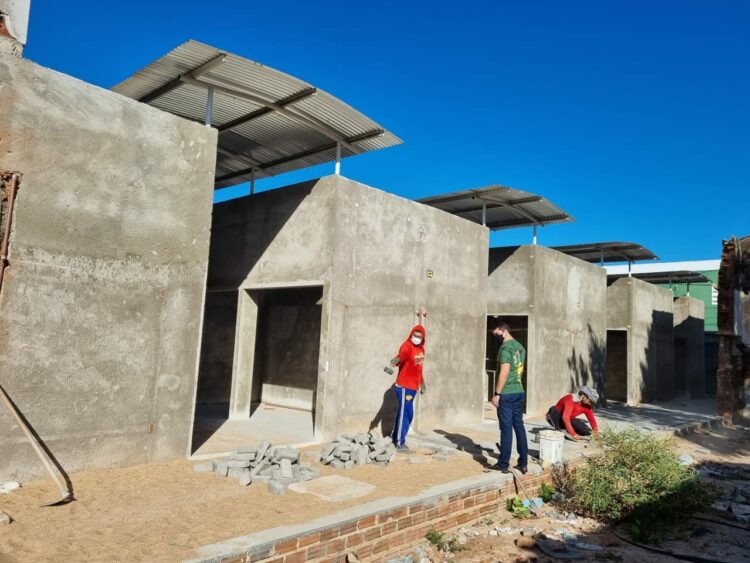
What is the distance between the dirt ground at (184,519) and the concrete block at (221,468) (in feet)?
0.28

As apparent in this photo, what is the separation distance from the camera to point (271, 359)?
12547mm

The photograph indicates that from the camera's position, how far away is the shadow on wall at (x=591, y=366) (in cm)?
1425

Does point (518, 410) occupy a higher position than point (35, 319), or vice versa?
point (35, 319)

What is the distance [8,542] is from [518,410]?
5186 millimetres

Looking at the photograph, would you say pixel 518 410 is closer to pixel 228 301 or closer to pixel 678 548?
pixel 678 548

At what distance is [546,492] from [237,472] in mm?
3671

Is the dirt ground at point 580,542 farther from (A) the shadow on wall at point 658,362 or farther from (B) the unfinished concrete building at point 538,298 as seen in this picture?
(A) the shadow on wall at point 658,362

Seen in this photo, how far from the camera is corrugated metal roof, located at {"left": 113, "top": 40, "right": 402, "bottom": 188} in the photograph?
739 centimetres

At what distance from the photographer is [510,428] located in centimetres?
649

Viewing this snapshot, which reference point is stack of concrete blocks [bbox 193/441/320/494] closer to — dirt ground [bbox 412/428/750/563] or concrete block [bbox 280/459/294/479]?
concrete block [bbox 280/459/294/479]

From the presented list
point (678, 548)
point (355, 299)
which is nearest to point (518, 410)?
point (678, 548)

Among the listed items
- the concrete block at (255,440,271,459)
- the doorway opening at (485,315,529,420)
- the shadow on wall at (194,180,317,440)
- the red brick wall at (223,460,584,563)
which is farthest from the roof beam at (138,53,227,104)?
the doorway opening at (485,315,529,420)

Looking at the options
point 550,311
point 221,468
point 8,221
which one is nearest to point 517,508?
point 221,468

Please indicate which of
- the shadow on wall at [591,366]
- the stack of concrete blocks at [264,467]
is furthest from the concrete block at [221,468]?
the shadow on wall at [591,366]
